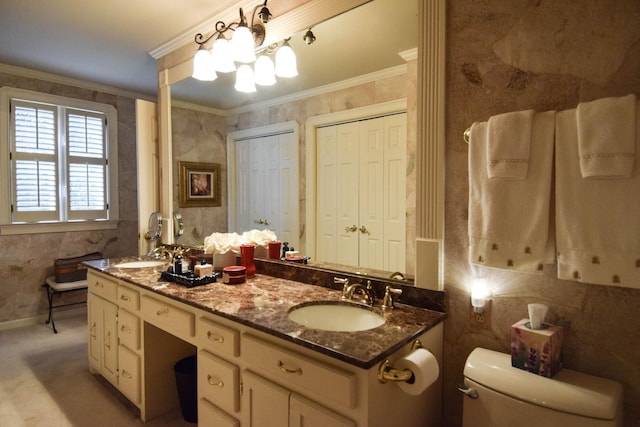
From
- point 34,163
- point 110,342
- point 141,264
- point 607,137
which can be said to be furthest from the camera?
point 34,163

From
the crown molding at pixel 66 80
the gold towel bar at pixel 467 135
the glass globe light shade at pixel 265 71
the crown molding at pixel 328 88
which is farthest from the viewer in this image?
the crown molding at pixel 66 80

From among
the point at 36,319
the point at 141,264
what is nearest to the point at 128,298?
the point at 141,264

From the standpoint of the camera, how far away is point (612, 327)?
42.6 inches

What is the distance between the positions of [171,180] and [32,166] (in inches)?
67.4

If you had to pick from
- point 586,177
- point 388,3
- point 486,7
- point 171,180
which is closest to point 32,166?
point 171,180

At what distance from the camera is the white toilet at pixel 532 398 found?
0.98 metres

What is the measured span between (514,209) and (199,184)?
7.65ft

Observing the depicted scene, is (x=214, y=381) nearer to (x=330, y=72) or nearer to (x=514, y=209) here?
(x=514, y=209)

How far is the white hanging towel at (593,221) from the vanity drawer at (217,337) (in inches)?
46.2

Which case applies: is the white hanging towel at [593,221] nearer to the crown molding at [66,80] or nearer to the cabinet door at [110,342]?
the cabinet door at [110,342]

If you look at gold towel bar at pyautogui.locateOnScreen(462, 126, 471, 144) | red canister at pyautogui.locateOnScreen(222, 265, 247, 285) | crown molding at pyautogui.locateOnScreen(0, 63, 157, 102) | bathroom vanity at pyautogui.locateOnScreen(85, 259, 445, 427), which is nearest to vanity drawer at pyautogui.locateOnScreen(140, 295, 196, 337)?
bathroom vanity at pyautogui.locateOnScreen(85, 259, 445, 427)

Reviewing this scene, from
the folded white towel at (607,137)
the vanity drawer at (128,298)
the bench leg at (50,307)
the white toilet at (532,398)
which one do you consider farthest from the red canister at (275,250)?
the bench leg at (50,307)

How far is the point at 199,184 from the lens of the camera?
9.24 ft

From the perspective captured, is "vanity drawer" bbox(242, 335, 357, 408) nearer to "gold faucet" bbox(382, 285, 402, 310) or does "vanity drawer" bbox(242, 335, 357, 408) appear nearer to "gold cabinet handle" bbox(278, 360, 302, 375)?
"gold cabinet handle" bbox(278, 360, 302, 375)
